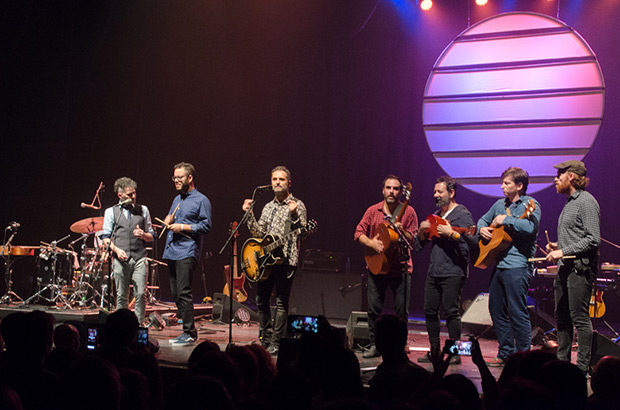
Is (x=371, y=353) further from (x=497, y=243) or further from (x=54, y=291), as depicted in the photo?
(x=54, y=291)

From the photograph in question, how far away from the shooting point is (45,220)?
1113cm

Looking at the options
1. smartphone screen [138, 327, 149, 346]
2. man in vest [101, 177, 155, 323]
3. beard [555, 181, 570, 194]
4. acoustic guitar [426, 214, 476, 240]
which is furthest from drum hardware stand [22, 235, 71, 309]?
beard [555, 181, 570, 194]

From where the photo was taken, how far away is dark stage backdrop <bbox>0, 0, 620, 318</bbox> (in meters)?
9.42

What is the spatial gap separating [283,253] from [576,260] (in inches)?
108

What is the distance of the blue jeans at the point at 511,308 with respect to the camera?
522cm

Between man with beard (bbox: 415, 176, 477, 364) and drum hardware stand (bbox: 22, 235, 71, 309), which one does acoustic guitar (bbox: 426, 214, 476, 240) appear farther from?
drum hardware stand (bbox: 22, 235, 71, 309)

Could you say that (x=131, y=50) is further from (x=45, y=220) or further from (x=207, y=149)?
(x=45, y=220)

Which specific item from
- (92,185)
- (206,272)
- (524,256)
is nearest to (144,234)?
(524,256)

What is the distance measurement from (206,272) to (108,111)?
12.3ft

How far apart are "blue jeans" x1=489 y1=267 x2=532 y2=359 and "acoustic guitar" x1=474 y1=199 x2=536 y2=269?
0.17 m

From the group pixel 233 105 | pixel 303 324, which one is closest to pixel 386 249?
pixel 303 324

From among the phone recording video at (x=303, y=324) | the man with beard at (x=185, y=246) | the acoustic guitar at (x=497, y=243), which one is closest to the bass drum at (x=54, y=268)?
the man with beard at (x=185, y=246)

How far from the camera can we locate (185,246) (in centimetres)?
629

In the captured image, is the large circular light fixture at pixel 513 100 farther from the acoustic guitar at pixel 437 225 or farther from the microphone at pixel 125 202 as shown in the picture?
the microphone at pixel 125 202
